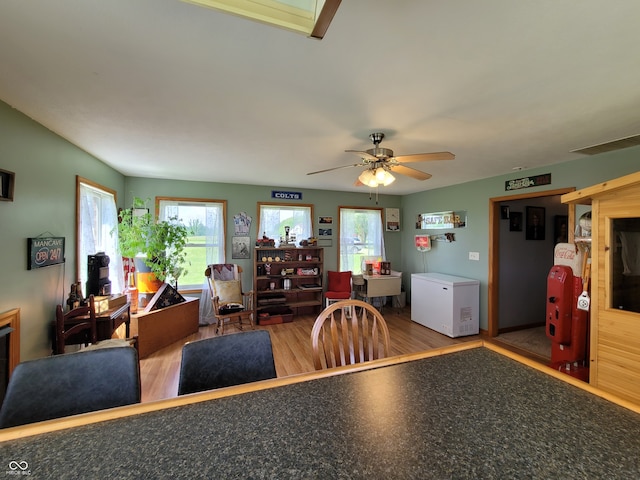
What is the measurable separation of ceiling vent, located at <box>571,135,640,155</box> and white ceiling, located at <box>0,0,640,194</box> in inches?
6.8

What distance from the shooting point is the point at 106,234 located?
11.6ft

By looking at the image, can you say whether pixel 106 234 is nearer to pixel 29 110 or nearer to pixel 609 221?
pixel 29 110

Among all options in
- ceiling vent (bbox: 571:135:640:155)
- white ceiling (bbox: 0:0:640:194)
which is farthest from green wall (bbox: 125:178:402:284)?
ceiling vent (bbox: 571:135:640:155)

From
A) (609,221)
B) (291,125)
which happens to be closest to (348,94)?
(291,125)

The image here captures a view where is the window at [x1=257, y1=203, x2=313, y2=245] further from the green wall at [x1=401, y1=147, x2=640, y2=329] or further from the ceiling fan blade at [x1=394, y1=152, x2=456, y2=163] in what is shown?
the ceiling fan blade at [x1=394, y1=152, x2=456, y2=163]

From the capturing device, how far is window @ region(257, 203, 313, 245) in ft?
16.5

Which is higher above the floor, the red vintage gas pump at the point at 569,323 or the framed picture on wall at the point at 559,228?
the framed picture on wall at the point at 559,228

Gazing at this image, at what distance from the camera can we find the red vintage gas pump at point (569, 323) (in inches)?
102

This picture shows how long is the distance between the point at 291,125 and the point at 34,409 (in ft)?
7.06

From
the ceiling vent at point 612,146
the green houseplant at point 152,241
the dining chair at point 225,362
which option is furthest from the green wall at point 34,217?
the ceiling vent at point 612,146

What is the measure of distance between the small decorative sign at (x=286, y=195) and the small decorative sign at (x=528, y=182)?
3359 millimetres

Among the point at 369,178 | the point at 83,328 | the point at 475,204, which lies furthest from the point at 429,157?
the point at 83,328

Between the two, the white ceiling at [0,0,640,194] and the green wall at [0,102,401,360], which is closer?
the white ceiling at [0,0,640,194]

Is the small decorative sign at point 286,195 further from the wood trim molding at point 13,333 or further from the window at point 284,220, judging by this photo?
the wood trim molding at point 13,333
